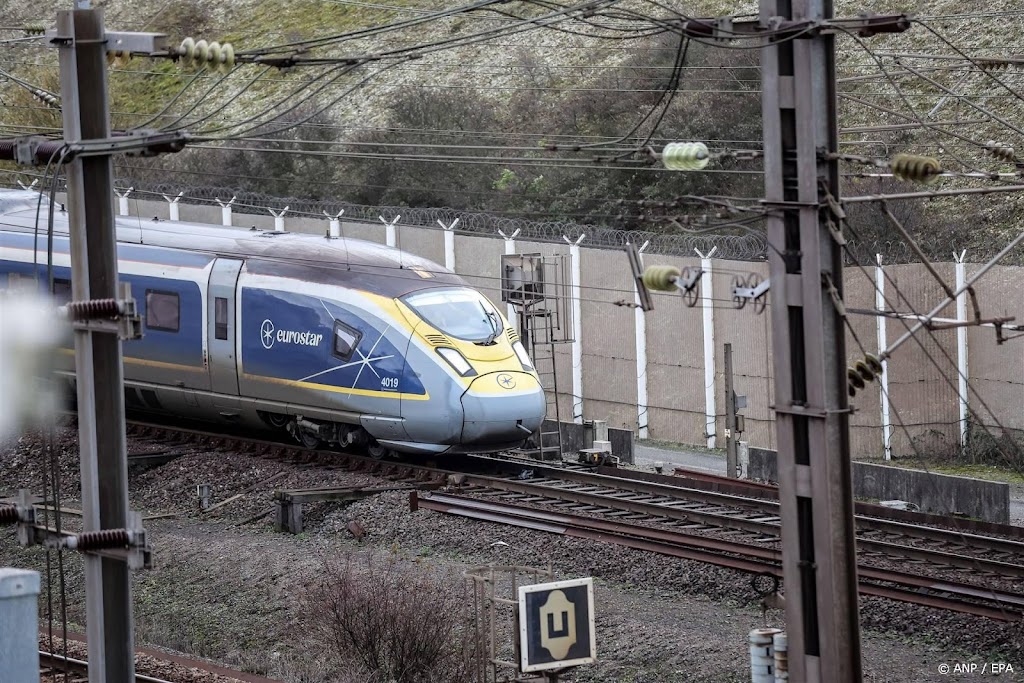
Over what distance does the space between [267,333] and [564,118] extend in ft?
83.0

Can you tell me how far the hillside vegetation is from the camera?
3691cm

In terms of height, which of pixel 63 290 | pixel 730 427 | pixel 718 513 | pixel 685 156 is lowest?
pixel 718 513

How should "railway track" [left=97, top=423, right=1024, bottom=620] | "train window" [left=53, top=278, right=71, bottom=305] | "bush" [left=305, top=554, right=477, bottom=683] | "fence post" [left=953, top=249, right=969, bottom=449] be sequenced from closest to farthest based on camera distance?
1. "bush" [left=305, top=554, right=477, bottom=683]
2. "railway track" [left=97, top=423, right=1024, bottom=620]
3. "train window" [left=53, top=278, right=71, bottom=305]
4. "fence post" [left=953, top=249, right=969, bottom=449]

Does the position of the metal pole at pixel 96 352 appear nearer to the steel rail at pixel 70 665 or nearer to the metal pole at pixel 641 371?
the steel rail at pixel 70 665

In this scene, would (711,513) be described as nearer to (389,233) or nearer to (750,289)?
(750,289)

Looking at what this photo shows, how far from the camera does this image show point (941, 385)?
26.9 m

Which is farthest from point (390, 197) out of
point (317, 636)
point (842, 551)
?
point (842, 551)

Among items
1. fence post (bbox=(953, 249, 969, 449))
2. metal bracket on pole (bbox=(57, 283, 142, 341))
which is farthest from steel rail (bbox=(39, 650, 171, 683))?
fence post (bbox=(953, 249, 969, 449))

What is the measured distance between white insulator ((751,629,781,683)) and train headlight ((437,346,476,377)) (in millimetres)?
9742

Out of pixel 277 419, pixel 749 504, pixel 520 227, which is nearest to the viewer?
pixel 749 504

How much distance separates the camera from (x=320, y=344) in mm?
19984

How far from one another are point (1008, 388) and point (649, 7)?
27.7 m

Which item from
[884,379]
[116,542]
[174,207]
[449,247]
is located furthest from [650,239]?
[116,542]

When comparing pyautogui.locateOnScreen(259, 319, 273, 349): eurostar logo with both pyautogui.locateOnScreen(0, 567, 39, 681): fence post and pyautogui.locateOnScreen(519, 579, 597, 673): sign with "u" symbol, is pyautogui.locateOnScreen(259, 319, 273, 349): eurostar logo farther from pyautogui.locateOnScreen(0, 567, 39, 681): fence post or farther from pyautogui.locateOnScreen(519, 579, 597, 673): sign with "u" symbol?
pyautogui.locateOnScreen(0, 567, 39, 681): fence post
